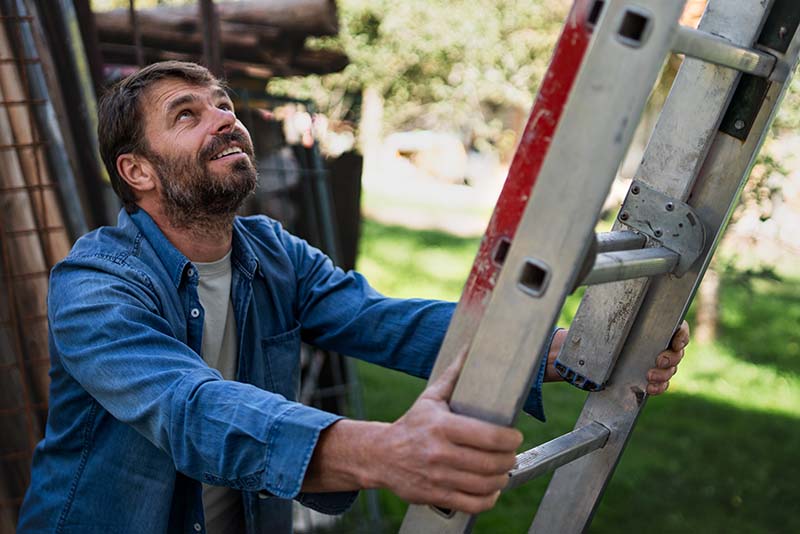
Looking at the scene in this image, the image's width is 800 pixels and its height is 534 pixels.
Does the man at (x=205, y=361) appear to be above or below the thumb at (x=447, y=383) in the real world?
below

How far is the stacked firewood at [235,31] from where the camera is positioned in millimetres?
4160

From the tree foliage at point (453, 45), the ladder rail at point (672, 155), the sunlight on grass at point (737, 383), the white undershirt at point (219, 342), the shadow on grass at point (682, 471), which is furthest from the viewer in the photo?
the tree foliage at point (453, 45)

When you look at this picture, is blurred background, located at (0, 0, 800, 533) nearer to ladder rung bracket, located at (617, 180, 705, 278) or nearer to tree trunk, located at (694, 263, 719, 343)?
tree trunk, located at (694, 263, 719, 343)

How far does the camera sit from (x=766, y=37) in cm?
134

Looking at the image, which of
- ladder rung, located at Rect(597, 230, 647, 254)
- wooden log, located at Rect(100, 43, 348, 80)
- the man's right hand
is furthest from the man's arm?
wooden log, located at Rect(100, 43, 348, 80)

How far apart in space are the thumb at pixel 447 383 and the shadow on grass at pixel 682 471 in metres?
2.94

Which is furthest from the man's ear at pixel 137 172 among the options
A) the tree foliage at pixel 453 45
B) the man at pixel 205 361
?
the tree foliage at pixel 453 45

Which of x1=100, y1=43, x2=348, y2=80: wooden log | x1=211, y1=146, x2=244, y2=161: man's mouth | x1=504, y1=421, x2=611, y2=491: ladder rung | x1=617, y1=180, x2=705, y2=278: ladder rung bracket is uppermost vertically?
x1=617, y1=180, x2=705, y2=278: ladder rung bracket

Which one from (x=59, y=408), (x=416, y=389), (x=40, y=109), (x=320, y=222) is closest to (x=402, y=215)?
(x=416, y=389)

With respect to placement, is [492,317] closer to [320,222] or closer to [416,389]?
[320,222]

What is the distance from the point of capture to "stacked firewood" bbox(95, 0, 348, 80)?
4160 mm

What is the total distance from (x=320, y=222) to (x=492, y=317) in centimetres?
324

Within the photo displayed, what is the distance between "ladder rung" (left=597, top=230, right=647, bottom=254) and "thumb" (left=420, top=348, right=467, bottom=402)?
13.0 inches

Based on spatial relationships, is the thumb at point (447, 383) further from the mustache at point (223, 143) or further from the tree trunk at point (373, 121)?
the tree trunk at point (373, 121)
